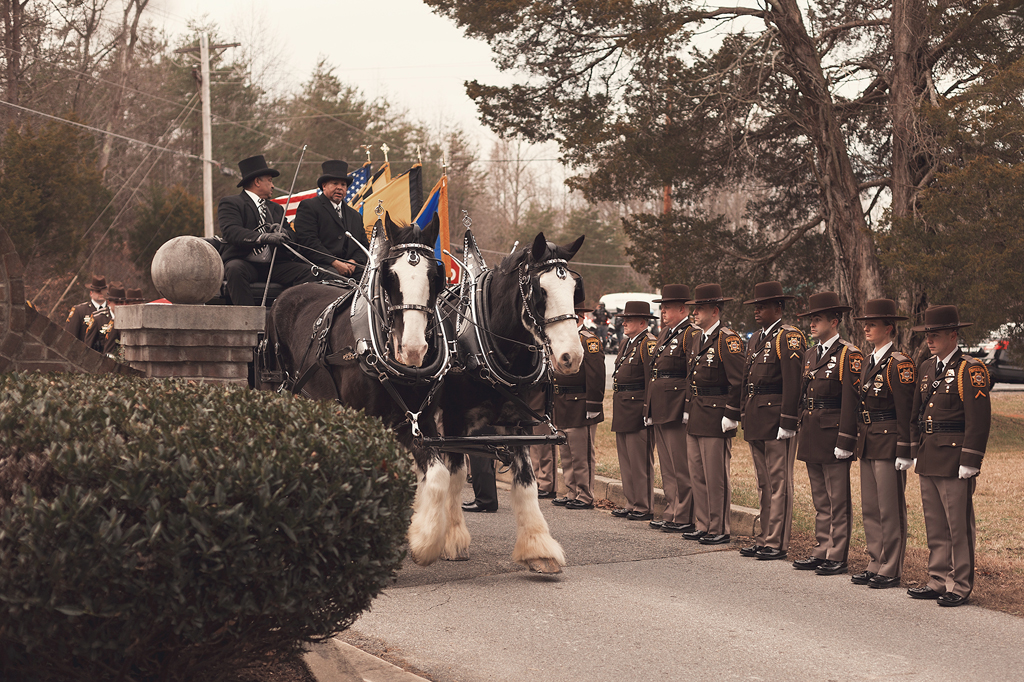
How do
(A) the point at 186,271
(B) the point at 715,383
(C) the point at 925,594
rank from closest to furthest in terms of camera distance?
(C) the point at 925,594
(A) the point at 186,271
(B) the point at 715,383

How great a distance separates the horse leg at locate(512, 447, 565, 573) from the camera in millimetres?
7039

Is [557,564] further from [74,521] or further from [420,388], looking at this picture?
[74,521]

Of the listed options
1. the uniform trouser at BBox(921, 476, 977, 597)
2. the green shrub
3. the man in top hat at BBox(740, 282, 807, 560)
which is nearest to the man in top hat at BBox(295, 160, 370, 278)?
the man in top hat at BBox(740, 282, 807, 560)

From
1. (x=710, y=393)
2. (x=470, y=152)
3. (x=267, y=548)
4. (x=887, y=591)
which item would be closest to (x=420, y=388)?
(x=710, y=393)

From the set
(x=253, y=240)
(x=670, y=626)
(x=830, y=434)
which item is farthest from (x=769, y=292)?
(x=253, y=240)

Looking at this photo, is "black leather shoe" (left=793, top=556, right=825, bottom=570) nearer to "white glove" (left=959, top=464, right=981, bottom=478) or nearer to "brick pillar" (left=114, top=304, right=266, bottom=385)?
"white glove" (left=959, top=464, right=981, bottom=478)

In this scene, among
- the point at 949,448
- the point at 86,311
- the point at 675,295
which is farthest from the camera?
the point at 86,311

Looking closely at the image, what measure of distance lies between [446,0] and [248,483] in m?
15.2

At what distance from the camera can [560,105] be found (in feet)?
58.1

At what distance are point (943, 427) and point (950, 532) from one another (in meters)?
0.68

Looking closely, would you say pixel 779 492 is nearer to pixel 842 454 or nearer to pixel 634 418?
pixel 842 454

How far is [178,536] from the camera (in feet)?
10.7

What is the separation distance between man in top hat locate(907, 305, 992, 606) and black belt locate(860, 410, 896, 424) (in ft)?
0.72

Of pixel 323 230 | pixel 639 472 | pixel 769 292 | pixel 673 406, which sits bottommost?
pixel 639 472
